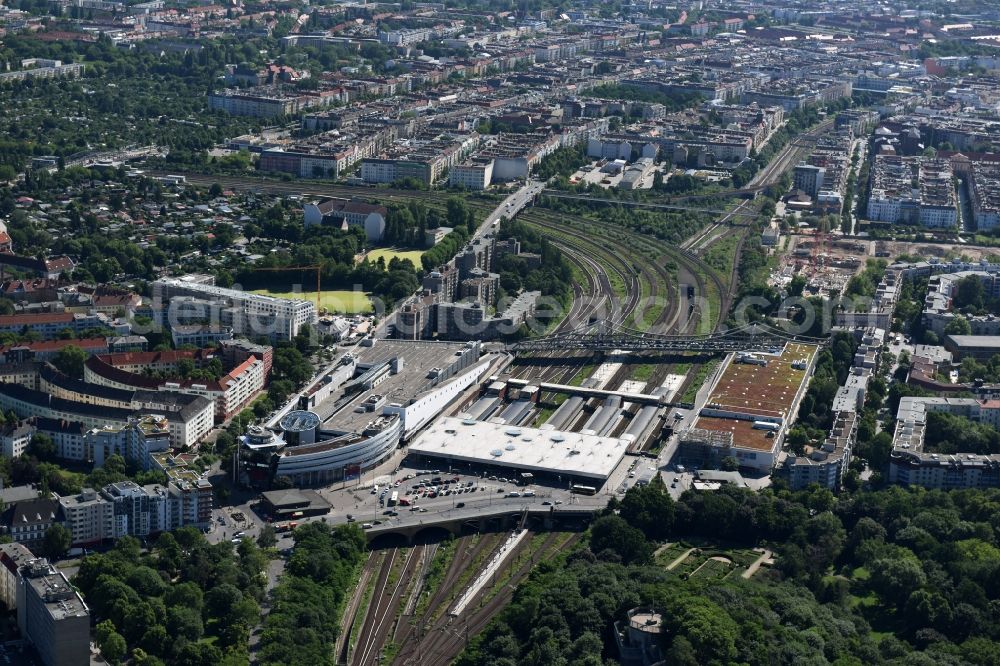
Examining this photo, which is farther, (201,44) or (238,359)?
(201,44)

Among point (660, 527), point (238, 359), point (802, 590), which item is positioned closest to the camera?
point (802, 590)

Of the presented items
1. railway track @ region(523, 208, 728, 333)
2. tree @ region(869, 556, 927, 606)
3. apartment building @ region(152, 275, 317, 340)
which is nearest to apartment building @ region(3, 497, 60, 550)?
apartment building @ region(152, 275, 317, 340)

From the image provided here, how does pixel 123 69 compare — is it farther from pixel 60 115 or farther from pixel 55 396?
pixel 55 396

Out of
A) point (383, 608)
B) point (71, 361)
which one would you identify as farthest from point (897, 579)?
point (71, 361)

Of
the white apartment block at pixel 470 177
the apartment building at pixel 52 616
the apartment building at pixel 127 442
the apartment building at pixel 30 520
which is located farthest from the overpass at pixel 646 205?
the apartment building at pixel 52 616

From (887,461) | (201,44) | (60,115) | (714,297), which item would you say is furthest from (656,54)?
(887,461)

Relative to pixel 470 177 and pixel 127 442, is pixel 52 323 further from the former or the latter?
pixel 470 177

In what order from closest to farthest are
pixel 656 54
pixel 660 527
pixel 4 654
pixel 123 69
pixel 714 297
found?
pixel 4 654 < pixel 660 527 < pixel 714 297 < pixel 123 69 < pixel 656 54
